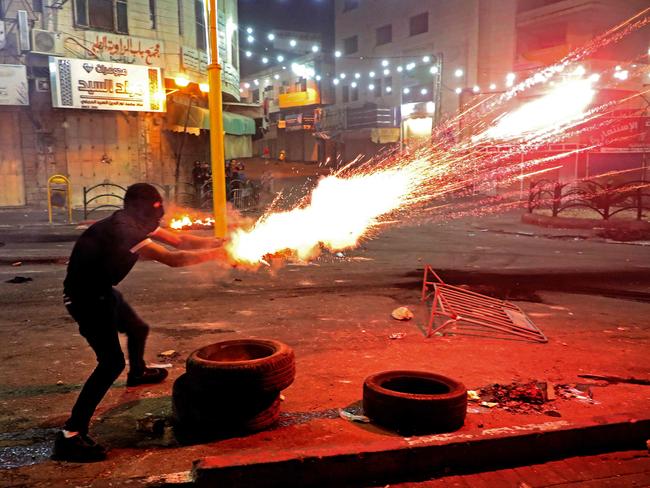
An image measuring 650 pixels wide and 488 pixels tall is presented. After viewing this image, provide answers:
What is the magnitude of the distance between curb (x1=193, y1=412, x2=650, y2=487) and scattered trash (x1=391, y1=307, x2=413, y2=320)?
10.7 ft

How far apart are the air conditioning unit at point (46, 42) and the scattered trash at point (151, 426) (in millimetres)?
19619

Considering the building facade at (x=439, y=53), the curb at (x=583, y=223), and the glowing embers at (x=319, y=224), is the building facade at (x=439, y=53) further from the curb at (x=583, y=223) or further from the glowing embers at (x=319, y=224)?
the glowing embers at (x=319, y=224)

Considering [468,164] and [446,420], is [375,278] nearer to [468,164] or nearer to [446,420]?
[446,420]

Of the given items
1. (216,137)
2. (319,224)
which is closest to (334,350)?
(319,224)

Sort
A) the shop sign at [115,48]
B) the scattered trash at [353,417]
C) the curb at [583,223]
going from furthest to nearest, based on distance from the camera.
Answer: the shop sign at [115,48], the curb at [583,223], the scattered trash at [353,417]

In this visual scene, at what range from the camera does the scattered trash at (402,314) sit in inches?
291

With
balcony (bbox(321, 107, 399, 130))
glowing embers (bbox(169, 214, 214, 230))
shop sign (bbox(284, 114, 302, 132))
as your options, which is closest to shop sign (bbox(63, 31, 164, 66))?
glowing embers (bbox(169, 214, 214, 230))

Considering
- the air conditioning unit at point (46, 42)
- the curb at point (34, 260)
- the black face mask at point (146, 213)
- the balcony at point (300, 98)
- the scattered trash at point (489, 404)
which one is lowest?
the scattered trash at point (489, 404)

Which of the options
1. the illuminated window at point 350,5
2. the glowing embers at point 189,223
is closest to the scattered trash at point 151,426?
the glowing embers at point 189,223

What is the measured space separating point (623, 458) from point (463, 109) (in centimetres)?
3276

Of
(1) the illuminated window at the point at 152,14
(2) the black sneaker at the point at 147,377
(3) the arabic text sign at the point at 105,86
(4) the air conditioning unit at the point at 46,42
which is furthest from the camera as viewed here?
(1) the illuminated window at the point at 152,14

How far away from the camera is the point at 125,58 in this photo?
2152cm

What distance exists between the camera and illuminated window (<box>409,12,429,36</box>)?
136ft

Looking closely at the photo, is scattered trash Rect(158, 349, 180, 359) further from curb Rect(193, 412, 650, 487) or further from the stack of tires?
curb Rect(193, 412, 650, 487)
